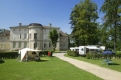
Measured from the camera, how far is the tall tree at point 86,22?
4194cm

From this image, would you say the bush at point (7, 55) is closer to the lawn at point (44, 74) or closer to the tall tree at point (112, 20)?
the lawn at point (44, 74)

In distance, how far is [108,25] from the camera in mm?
34375

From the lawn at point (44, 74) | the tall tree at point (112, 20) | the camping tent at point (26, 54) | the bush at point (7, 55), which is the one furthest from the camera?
the tall tree at point (112, 20)

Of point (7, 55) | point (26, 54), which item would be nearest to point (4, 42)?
point (7, 55)

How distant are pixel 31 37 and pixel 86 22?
2434 centimetres

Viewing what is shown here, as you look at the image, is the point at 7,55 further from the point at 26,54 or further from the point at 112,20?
the point at 112,20

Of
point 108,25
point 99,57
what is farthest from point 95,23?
point 99,57

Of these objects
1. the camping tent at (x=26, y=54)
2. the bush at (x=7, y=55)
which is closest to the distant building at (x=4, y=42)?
the bush at (x=7, y=55)

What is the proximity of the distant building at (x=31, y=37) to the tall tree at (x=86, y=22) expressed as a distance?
1718 cm

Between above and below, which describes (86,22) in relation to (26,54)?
above

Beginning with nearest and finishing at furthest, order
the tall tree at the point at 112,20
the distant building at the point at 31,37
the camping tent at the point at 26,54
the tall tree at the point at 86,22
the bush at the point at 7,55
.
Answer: the camping tent at the point at 26,54 < the bush at the point at 7,55 < the tall tree at the point at 112,20 < the tall tree at the point at 86,22 < the distant building at the point at 31,37

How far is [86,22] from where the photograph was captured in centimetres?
4184

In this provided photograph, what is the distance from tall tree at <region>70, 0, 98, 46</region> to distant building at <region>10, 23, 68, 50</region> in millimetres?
17183

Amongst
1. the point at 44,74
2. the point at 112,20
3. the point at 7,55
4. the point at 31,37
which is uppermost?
the point at 112,20
